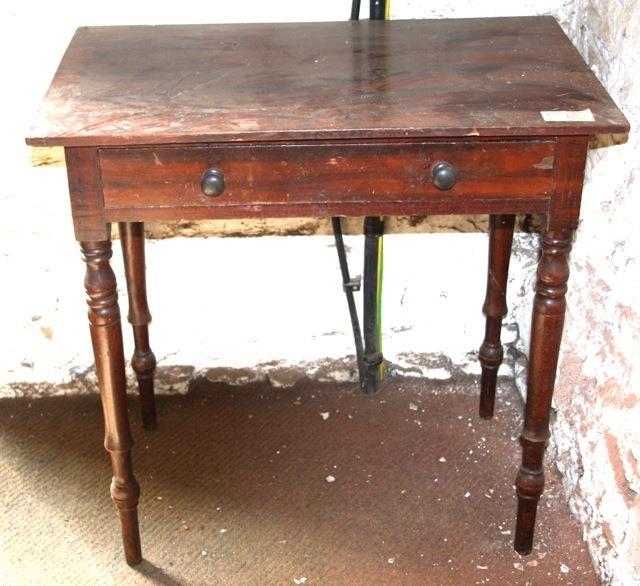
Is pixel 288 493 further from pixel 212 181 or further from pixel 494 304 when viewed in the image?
pixel 212 181

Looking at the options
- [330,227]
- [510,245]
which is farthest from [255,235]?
[510,245]

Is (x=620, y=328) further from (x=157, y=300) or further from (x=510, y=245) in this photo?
(x=157, y=300)

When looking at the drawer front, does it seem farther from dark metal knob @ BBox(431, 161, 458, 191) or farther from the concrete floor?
the concrete floor

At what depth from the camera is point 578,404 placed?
6.80 feet

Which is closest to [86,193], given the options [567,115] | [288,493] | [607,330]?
[567,115]

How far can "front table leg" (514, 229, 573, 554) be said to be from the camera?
1.64 metres

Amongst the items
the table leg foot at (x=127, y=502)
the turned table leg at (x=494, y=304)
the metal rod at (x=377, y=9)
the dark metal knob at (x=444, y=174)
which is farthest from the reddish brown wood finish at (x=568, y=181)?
the table leg foot at (x=127, y=502)

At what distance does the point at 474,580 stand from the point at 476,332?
0.74m

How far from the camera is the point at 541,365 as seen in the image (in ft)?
5.72

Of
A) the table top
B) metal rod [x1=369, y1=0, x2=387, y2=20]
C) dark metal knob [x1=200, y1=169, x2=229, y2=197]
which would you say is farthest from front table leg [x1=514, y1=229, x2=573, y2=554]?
metal rod [x1=369, y1=0, x2=387, y2=20]

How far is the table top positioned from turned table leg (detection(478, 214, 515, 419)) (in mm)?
449

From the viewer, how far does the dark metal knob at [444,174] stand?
1.54 m

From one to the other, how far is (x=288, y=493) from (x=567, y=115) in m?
1.06

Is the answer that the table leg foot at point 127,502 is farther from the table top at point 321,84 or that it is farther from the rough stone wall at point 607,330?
the rough stone wall at point 607,330
